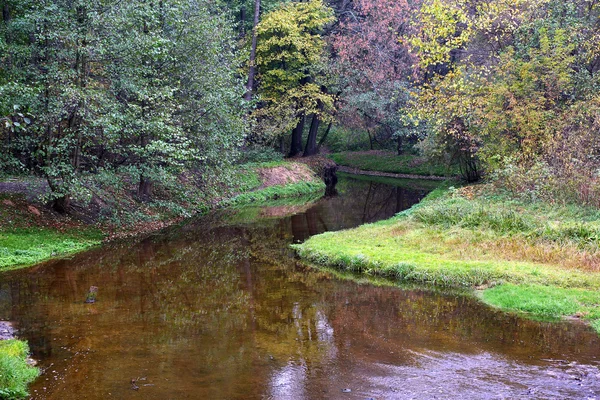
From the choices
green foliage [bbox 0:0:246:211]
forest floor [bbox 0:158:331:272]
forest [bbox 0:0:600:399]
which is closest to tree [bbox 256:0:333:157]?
forest [bbox 0:0:600:399]

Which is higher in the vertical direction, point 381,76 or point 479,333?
point 381,76

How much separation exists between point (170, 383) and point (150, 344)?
6.22 feet

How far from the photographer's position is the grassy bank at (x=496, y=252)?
41.4 feet

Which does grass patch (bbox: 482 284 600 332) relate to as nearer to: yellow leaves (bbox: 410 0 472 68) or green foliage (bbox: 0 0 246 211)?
yellow leaves (bbox: 410 0 472 68)

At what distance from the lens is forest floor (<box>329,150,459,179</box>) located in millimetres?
46031

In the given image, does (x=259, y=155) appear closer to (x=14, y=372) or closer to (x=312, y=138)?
(x=312, y=138)

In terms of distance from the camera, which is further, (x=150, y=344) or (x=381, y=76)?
(x=381, y=76)

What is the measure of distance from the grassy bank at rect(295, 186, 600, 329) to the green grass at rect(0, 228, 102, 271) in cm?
733

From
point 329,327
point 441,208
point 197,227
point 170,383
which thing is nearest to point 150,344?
point 170,383

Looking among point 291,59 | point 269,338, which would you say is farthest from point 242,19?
point 269,338

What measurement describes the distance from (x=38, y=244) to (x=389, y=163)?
36377mm

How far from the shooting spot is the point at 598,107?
20.0m

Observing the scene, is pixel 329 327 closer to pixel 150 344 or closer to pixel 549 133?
pixel 150 344

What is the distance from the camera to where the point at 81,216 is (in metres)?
20.9
